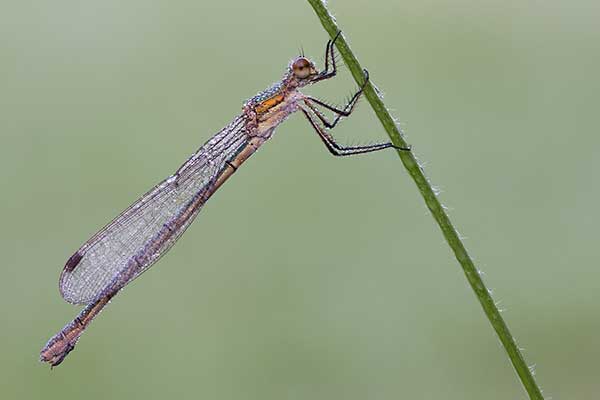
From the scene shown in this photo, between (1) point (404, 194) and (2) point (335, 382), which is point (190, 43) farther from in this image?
(2) point (335, 382)

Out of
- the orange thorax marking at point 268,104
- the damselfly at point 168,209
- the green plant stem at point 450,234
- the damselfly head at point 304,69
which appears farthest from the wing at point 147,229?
the green plant stem at point 450,234

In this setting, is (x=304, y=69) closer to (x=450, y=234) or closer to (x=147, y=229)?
(x=147, y=229)

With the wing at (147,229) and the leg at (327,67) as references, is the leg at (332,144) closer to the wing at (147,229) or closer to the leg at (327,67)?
the leg at (327,67)

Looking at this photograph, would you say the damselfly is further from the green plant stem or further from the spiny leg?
the green plant stem

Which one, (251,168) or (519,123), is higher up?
(251,168)

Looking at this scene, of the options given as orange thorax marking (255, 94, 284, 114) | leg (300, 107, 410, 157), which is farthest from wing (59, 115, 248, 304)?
leg (300, 107, 410, 157)

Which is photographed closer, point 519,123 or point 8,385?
point 8,385

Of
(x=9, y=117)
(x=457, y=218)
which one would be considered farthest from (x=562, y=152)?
(x=9, y=117)
